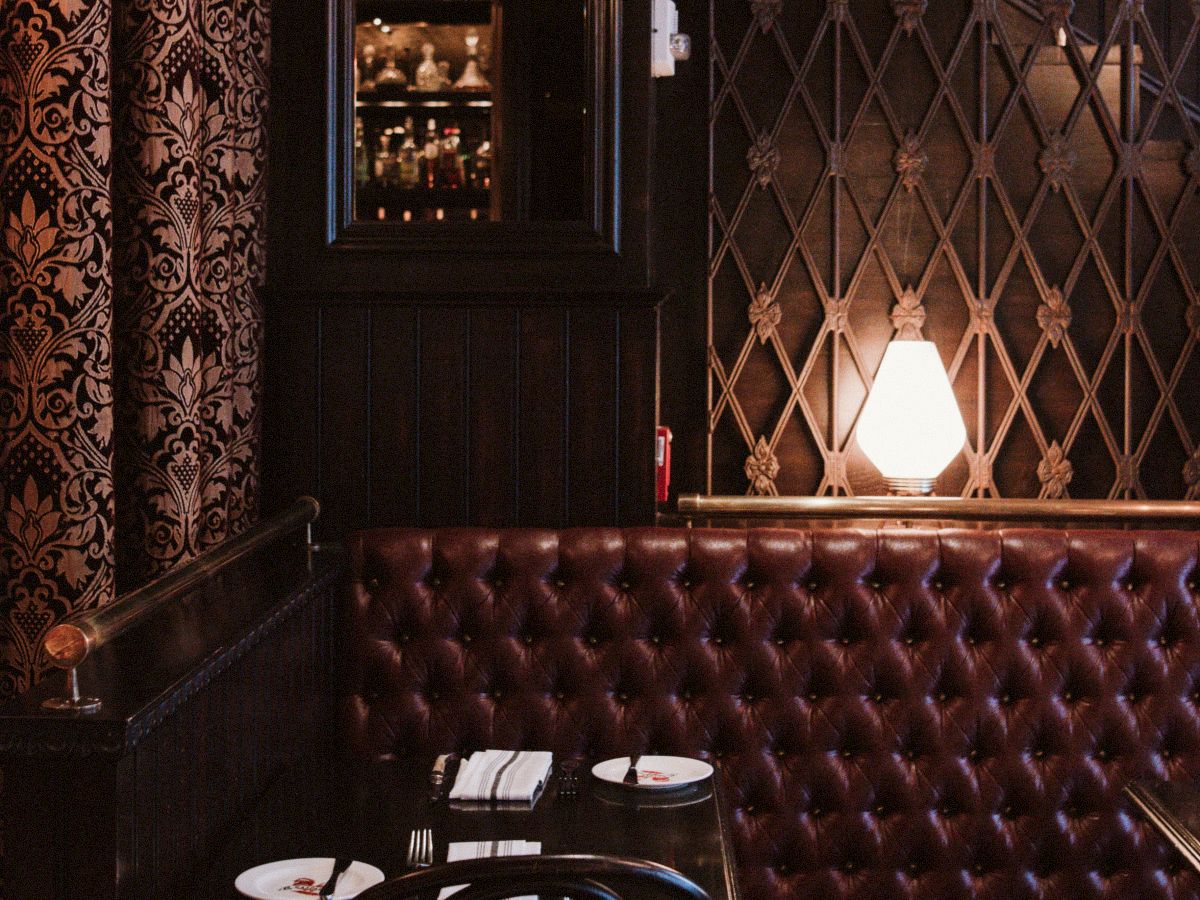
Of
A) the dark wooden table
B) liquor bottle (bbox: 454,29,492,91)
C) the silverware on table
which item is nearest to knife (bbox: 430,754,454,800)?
the dark wooden table

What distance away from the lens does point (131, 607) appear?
1294mm

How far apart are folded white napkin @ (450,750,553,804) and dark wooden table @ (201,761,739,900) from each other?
0.8 inches

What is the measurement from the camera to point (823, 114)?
3104 mm

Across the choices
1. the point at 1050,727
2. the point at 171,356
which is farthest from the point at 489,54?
the point at 1050,727

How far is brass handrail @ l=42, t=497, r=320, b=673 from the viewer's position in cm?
116

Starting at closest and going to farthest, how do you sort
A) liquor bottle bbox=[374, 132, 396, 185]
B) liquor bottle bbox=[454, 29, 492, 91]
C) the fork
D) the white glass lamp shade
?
the fork < liquor bottle bbox=[374, 132, 396, 185] < liquor bottle bbox=[454, 29, 492, 91] < the white glass lamp shade

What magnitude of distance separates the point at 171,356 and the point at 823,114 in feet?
6.15

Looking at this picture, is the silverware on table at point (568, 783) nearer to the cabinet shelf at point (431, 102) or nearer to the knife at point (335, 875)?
the knife at point (335, 875)

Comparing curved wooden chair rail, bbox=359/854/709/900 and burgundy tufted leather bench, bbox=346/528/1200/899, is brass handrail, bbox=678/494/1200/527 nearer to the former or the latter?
burgundy tufted leather bench, bbox=346/528/1200/899

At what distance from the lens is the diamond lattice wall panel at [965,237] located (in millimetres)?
3094

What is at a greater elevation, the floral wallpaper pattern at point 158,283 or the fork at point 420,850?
the floral wallpaper pattern at point 158,283

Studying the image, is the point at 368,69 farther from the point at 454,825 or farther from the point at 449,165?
the point at 454,825

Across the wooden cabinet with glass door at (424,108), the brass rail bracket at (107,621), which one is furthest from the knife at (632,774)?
the wooden cabinet with glass door at (424,108)

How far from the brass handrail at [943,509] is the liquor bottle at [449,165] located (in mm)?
883
